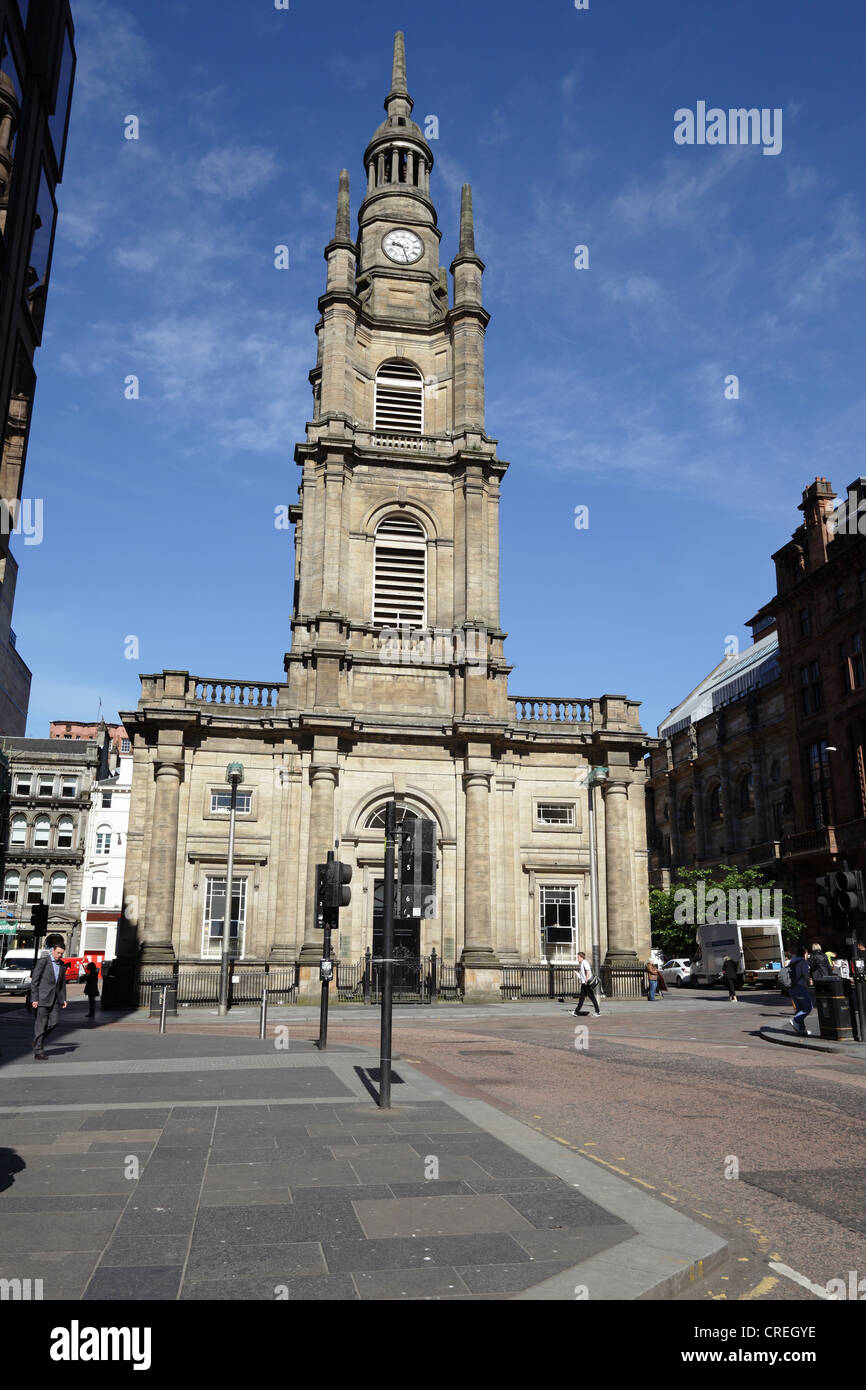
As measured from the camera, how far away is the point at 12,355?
616 inches

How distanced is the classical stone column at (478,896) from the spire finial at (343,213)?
75.4ft

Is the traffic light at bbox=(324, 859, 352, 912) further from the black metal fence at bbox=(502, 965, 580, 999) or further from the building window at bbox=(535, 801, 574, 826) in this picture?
the building window at bbox=(535, 801, 574, 826)

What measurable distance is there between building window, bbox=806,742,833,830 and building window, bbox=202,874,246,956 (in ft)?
101

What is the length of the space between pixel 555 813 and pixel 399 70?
1482 inches

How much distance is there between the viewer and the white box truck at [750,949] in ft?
147

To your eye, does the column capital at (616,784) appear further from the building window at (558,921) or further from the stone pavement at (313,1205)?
the stone pavement at (313,1205)

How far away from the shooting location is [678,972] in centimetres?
5175

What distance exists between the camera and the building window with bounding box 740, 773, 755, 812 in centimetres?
6103

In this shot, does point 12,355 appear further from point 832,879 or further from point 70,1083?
point 832,879

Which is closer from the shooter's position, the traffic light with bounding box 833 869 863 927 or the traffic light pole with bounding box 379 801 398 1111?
the traffic light pole with bounding box 379 801 398 1111

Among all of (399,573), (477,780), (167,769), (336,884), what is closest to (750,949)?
(477,780)

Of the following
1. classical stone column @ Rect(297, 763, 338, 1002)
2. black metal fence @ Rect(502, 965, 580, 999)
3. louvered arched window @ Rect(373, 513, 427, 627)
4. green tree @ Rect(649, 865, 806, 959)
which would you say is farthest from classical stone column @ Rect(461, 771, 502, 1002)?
green tree @ Rect(649, 865, 806, 959)

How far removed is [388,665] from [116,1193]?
28772mm

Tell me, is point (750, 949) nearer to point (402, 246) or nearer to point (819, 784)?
point (819, 784)
